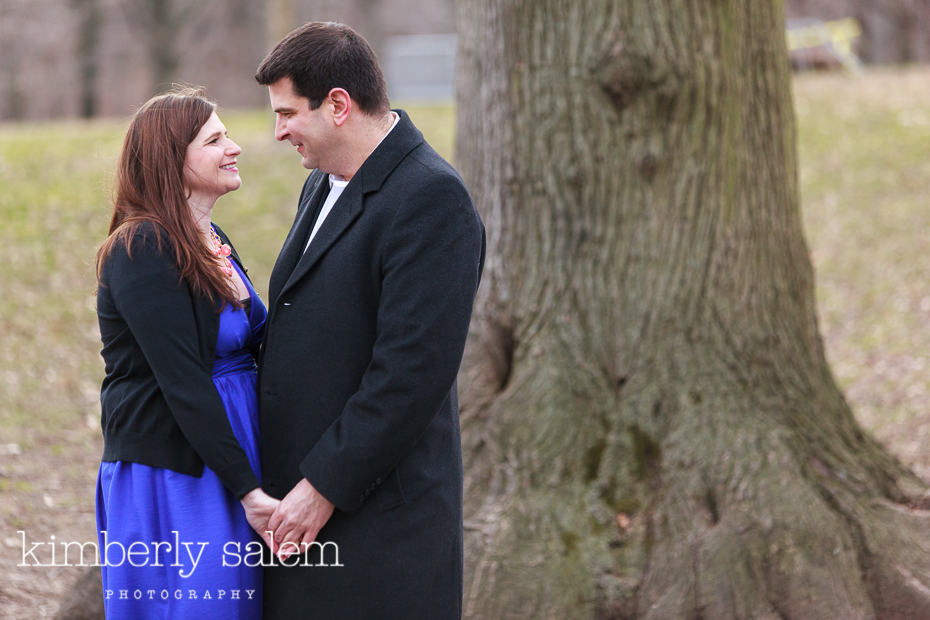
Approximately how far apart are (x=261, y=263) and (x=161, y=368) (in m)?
7.62

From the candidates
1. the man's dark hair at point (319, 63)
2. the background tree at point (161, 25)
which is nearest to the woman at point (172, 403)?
the man's dark hair at point (319, 63)

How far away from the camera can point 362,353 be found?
102 inches

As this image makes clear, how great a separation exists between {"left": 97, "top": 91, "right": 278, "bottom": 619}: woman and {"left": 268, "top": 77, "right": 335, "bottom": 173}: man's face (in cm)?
27

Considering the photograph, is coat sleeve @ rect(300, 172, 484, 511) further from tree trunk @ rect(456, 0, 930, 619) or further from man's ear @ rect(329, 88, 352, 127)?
tree trunk @ rect(456, 0, 930, 619)

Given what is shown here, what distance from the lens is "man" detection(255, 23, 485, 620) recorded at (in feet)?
8.15

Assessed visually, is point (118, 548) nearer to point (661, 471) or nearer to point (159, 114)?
point (159, 114)

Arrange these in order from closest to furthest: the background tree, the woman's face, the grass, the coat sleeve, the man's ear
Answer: the coat sleeve, the man's ear, the woman's face, the grass, the background tree

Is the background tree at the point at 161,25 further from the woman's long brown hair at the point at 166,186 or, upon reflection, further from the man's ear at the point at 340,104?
the man's ear at the point at 340,104

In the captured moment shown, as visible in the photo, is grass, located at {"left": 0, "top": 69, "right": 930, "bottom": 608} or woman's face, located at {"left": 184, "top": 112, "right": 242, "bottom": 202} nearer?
woman's face, located at {"left": 184, "top": 112, "right": 242, "bottom": 202}

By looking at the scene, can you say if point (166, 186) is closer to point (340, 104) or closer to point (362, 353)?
point (340, 104)

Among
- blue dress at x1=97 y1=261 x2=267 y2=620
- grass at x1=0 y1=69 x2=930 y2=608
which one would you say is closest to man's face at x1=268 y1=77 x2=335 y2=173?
grass at x1=0 y1=69 x2=930 y2=608

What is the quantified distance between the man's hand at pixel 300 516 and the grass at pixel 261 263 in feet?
2.99

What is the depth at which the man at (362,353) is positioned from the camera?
248cm

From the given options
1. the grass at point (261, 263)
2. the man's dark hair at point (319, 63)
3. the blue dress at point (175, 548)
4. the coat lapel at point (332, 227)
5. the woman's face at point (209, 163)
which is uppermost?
the man's dark hair at point (319, 63)
